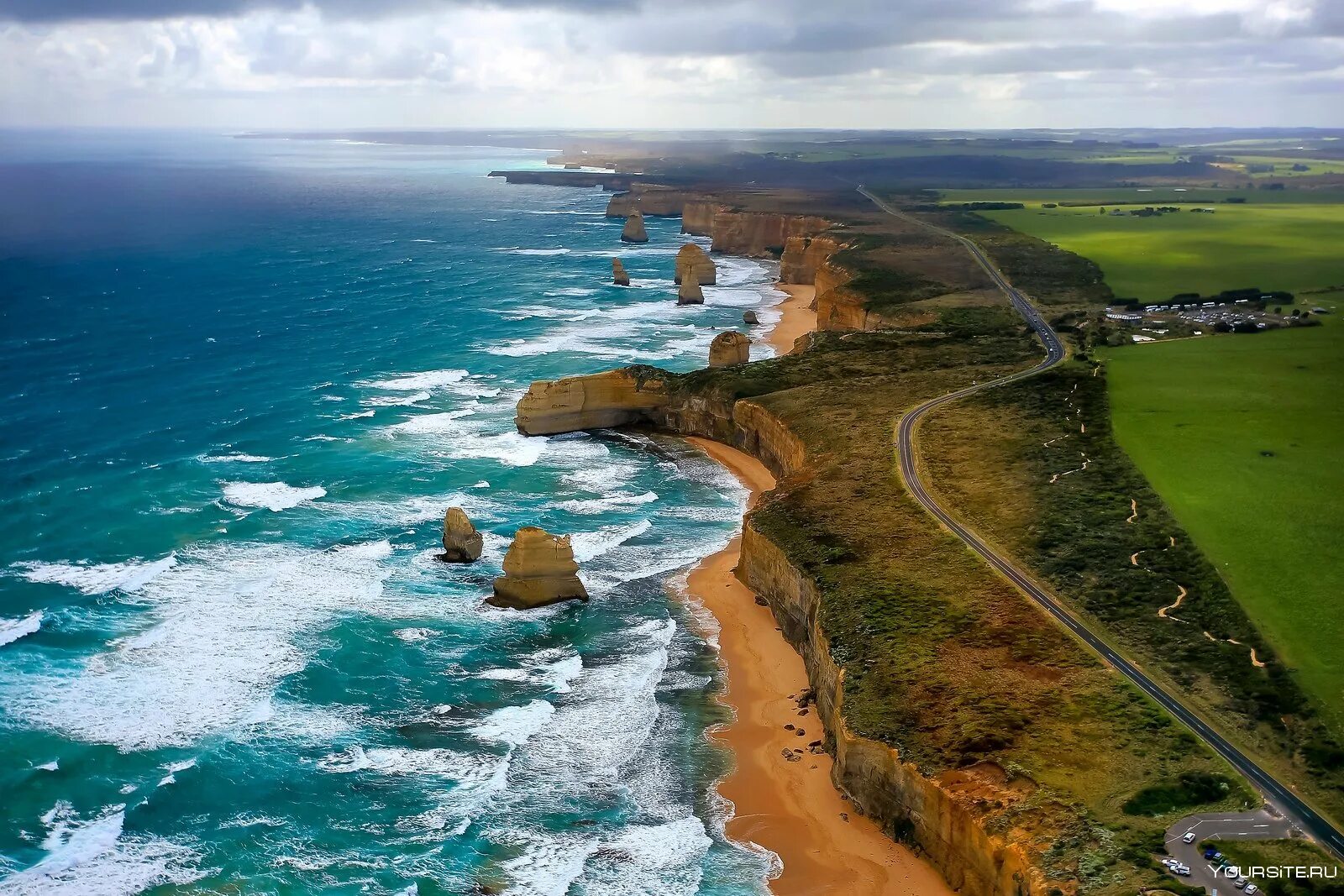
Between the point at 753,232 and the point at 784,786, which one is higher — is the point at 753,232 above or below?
above

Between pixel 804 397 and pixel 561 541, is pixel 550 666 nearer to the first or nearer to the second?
pixel 561 541

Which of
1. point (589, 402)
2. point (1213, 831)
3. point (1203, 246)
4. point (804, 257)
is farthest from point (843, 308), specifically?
point (1213, 831)

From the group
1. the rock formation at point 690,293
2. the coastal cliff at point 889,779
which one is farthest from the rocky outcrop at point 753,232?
the coastal cliff at point 889,779

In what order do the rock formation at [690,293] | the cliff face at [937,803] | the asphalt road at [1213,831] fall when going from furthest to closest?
the rock formation at [690,293] → the cliff face at [937,803] → the asphalt road at [1213,831]

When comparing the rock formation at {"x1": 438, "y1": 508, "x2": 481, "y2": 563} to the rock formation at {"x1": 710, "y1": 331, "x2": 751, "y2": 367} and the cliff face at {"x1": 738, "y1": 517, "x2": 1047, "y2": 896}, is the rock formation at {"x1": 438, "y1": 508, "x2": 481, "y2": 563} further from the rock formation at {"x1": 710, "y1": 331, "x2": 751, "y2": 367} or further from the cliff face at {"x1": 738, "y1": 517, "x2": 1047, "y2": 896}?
the rock formation at {"x1": 710, "y1": 331, "x2": 751, "y2": 367}

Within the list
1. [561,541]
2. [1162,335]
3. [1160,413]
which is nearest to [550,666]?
[561,541]

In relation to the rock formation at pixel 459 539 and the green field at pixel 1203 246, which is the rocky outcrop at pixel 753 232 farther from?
the rock formation at pixel 459 539

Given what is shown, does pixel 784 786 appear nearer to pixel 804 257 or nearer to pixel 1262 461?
pixel 1262 461
